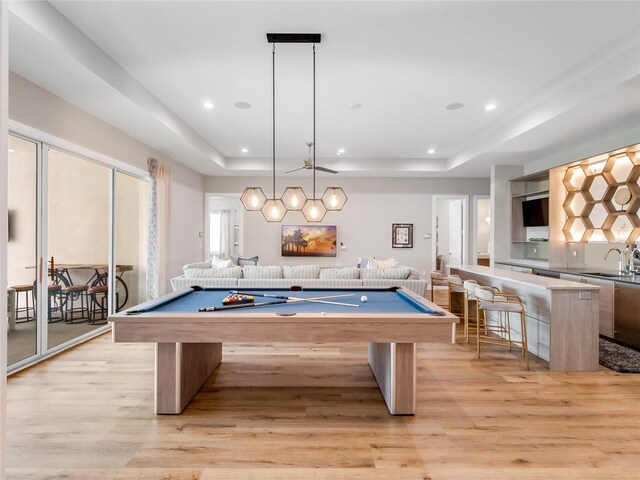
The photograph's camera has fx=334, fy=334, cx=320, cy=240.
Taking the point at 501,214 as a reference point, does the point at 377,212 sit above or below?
above

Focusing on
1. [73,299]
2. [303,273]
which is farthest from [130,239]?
[303,273]

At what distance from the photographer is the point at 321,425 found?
7.54 ft

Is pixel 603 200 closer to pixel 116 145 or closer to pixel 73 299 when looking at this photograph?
pixel 116 145

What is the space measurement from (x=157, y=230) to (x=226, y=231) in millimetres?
5278

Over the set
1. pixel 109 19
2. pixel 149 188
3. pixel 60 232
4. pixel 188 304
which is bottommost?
pixel 188 304

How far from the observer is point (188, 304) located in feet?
9.09

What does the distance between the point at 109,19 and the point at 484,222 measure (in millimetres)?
9574

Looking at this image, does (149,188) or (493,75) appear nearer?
(493,75)

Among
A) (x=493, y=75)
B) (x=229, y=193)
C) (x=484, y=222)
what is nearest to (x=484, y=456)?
(x=493, y=75)

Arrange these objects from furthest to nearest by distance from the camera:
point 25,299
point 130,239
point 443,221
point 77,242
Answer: point 443,221 → point 130,239 → point 77,242 → point 25,299

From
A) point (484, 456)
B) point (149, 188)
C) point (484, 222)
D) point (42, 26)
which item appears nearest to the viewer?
point (484, 456)

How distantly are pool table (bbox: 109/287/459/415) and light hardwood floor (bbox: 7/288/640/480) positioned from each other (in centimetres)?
17

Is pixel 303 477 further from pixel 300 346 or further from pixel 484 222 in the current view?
pixel 484 222

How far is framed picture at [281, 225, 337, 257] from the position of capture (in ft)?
26.6
